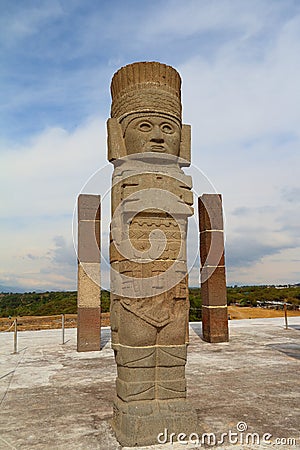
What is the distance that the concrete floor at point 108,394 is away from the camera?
4645mm

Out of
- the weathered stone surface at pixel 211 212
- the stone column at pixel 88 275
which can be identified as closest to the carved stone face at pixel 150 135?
the stone column at pixel 88 275

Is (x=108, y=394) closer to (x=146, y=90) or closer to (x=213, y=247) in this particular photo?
(x=146, y=90)

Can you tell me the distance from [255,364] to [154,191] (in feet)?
18.6

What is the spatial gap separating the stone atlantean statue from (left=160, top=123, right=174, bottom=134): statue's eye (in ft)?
0.05

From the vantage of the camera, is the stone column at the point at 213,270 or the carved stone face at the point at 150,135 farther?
the stone column at the point at 213,270

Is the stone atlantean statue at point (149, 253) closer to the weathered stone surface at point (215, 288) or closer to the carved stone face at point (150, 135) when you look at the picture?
the carved stone face at point (150, 135)

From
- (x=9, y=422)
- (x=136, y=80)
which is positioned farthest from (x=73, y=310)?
(x=136, y=80)

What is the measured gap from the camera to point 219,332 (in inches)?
454

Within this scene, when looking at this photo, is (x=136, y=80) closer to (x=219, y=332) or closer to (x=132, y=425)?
(x=132, y=425)

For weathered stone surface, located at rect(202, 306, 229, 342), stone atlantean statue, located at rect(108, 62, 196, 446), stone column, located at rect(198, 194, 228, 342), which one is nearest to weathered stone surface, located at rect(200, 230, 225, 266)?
stone column, located at rect(198, 194, 228, 342)

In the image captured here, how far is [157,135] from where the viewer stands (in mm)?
4926

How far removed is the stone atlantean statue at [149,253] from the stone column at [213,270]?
6.76 metres

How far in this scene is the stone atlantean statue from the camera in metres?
4.51

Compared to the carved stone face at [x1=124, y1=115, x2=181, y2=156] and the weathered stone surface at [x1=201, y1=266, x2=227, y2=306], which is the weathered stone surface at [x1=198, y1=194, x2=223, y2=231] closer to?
the weathered stone surface at [x1=201, y1=266, x2=227, y2=306]
